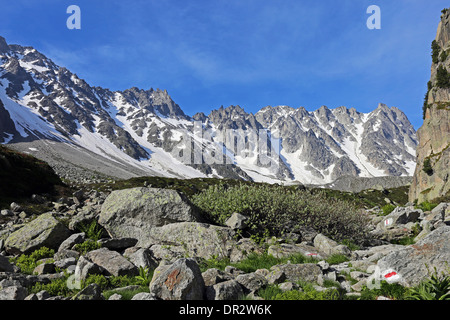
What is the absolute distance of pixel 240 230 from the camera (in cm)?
883

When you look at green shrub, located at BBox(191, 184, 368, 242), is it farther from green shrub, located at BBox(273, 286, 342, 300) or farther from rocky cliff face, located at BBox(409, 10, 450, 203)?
rocky cliff face, located at BBox(409, 10, 450, 203)

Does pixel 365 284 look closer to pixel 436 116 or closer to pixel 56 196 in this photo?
pixel 56 196

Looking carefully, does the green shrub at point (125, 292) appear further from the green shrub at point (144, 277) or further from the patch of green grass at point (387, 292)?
the patch of green grass at point (387, 292)

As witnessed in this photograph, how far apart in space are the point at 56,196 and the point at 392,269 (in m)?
18.1

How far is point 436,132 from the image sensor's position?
106ft

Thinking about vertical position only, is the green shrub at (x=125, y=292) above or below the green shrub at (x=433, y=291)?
below

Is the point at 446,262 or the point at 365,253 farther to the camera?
the point at 365,253

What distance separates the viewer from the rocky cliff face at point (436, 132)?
29234 millimetres

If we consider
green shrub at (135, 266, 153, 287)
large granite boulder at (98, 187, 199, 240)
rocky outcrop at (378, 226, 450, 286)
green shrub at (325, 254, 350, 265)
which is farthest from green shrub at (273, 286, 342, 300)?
large granite boulder at (98, 187, 199, 240)

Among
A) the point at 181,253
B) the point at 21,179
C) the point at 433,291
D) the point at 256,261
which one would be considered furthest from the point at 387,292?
the point at 21,179

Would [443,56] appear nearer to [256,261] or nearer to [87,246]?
[256,261]

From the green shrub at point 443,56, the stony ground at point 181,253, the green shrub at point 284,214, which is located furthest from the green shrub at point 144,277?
the green shrub at point 443,56

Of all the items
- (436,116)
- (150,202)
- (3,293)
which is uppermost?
(436,116)
